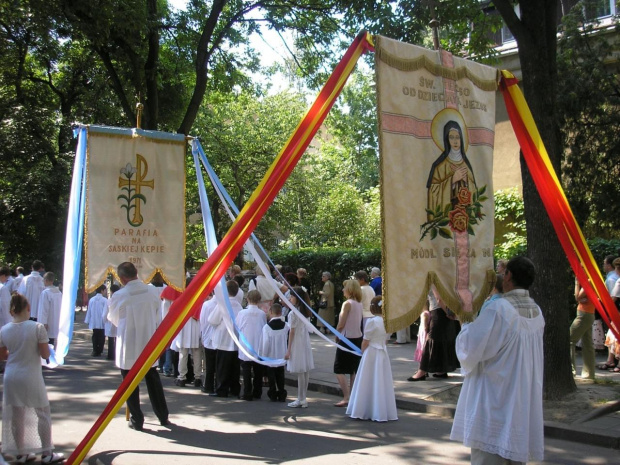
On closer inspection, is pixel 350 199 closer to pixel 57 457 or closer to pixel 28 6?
pixel 28 6

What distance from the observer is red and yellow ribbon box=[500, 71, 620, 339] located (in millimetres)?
5943

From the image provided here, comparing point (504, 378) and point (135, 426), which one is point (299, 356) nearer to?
point (135, 426)

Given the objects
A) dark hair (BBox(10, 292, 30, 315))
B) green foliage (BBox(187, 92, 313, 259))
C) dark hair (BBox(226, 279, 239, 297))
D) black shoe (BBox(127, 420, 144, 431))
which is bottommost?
black shoe (BBox(127, 420, 144, 431))

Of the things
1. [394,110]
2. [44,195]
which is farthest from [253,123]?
[394,110]

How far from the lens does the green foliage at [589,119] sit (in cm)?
1423

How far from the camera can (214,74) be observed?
1766cm

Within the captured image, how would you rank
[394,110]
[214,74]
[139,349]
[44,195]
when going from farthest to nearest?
1. [44,195]
2. [214,74]
3. [139,349]
4. [394,110]

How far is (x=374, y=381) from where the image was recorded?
8.55 m

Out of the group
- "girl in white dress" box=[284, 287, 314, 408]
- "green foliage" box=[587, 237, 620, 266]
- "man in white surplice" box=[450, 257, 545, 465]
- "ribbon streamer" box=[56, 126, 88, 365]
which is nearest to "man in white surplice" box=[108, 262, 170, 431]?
"ribbon streamer" box=[56, 126, 88, 365]

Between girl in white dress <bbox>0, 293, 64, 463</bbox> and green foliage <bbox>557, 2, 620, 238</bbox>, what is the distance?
12083mm

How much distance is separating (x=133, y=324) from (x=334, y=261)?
1183 centimetres

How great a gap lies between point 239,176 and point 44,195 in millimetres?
8705

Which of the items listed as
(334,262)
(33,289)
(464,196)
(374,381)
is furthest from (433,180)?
(334,262)

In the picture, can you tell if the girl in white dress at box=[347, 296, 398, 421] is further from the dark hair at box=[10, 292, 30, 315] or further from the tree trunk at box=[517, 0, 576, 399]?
the dark hair at box=[10, 292, 30, 315]
